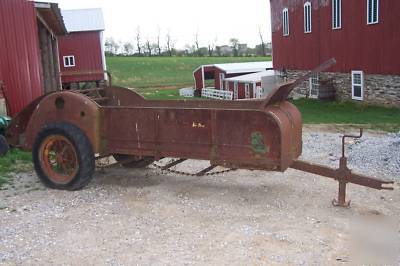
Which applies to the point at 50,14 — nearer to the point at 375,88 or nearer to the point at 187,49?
the point at 375,88

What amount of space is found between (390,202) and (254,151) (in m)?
2.34

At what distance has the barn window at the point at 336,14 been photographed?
23.2 m

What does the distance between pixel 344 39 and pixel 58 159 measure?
1855 centimetres

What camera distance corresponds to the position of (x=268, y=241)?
5.59 metres

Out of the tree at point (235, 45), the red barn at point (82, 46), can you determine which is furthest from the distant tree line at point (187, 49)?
the red barn at point (82, 46)

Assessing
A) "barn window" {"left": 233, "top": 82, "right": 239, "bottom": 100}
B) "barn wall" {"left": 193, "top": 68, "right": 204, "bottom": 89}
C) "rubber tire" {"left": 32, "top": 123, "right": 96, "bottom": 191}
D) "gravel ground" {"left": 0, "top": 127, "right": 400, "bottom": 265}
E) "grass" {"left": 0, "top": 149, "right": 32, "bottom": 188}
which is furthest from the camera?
"barn wall" {"left": 193, "top": 68, "right": 204, "bottom": 89}

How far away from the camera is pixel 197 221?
6.28 meters

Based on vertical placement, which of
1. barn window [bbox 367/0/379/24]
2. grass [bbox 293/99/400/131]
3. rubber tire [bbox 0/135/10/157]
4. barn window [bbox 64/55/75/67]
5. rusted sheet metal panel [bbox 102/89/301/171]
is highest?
barn window [bbox 367/0/379/24]

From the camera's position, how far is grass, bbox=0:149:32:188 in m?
8.40

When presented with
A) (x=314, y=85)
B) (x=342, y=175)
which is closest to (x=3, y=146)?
(x=342, y=175)

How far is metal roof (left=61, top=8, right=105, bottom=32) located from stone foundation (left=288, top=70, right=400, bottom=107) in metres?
18.6


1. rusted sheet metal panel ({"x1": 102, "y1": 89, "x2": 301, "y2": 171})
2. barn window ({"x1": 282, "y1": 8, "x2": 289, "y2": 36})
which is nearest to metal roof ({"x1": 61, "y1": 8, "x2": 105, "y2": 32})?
barn window ({"x1": 282, "y1": 8, "x2": 289, "y2": 36})

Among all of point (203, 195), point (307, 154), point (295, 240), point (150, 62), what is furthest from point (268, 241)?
point (150, 62)

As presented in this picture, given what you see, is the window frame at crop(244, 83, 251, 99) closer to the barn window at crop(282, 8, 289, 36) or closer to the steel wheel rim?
the barn window at crop(282, 8, 289, 36)
